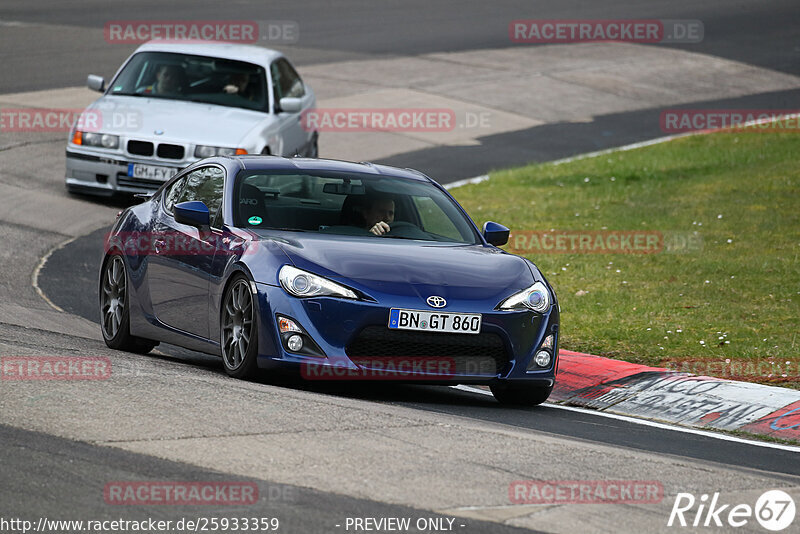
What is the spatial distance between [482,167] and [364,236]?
12.5m

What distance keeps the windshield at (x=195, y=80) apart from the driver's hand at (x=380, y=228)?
800 centimetres

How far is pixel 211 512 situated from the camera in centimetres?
559

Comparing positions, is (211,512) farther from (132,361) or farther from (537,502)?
(132,361)

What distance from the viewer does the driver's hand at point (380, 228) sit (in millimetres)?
9445

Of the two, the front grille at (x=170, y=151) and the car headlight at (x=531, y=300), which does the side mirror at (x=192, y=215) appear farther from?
the front grille at (x=170, y=151)

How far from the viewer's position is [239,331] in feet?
28.5

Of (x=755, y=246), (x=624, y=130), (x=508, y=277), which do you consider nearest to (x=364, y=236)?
(x=508, y=277)
